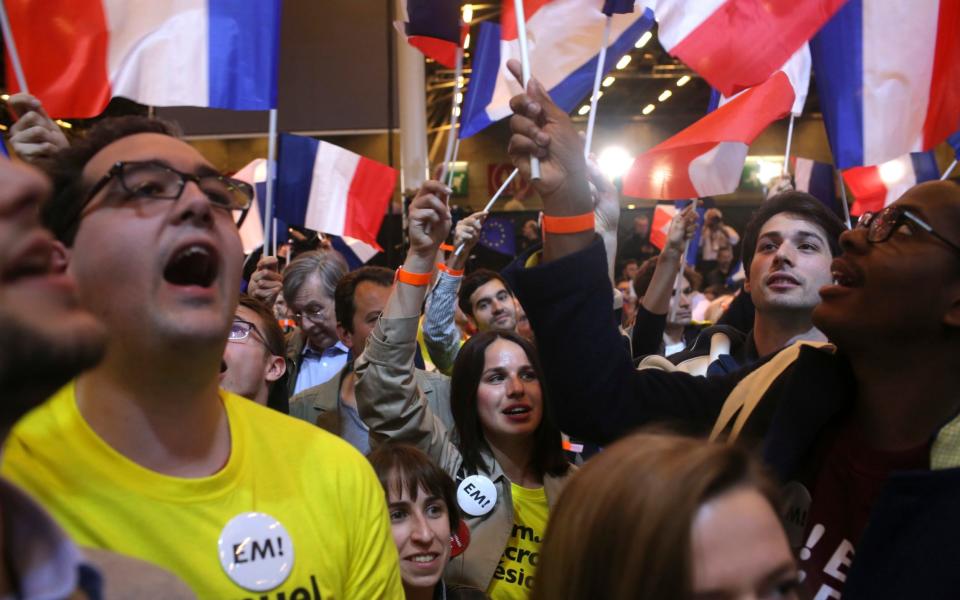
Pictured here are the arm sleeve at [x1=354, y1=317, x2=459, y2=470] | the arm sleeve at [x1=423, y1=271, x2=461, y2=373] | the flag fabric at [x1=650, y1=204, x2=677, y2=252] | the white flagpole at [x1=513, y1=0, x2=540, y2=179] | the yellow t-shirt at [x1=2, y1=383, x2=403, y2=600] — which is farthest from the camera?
the flag fabric at [x1=650, y1=204, x2=677, y2=252]

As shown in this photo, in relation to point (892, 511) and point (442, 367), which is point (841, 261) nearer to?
point (892, 511)

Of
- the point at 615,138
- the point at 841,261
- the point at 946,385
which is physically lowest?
the point at 615,138

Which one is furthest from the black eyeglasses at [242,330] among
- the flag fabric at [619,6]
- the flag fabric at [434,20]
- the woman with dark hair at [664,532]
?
the woman with dark hair at [664,532]

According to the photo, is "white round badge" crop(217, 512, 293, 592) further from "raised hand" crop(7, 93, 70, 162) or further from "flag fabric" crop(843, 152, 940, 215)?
"flag fabric" crop(843, 152, 940, 215)

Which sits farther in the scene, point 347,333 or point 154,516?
point 347,333

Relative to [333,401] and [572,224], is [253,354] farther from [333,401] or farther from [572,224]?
[572,224]

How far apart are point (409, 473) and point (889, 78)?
2.71m

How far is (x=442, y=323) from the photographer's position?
422cm

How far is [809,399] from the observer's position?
6.38 feet

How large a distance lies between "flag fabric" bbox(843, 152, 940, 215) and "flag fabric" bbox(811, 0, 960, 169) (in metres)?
1.82

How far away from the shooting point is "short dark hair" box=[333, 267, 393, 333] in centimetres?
392

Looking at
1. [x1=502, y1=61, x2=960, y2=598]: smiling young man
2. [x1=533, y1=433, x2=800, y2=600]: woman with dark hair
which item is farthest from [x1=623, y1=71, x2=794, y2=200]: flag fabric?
[x1=533, y1=433, x2=800, y2=600]: woman with dark hair

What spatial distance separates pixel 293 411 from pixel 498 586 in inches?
45.7

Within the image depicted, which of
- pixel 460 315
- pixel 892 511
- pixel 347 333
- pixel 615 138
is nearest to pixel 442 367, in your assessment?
pixel 347 333
